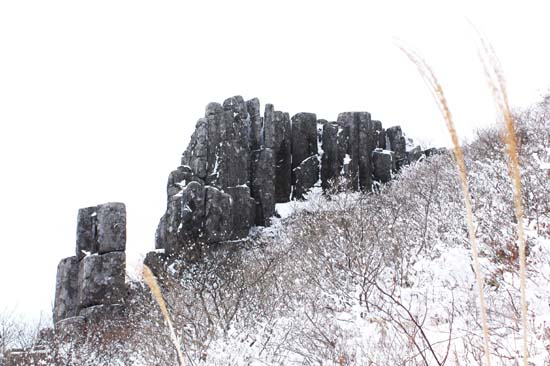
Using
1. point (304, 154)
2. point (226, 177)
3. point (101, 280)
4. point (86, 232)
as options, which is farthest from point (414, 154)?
point (101, 280)

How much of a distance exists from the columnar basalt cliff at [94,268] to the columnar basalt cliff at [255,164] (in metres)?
3.24

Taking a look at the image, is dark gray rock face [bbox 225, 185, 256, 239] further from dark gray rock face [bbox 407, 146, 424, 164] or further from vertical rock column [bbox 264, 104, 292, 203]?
dark gray rock face [bbox 407, 146, 424, 164]

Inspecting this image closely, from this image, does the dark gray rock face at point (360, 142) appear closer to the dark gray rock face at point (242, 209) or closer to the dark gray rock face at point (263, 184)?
the dark gray rock face at point (263, 184)

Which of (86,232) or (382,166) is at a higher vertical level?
(382,166)

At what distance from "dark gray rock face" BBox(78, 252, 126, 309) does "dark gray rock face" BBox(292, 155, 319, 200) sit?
1347 cm

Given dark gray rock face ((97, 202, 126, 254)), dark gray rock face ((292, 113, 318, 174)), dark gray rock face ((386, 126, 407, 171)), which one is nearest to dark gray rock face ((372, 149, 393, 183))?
dark gray rock face ((386, 126, 407, 171))

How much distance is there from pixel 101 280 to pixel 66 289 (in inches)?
97.9

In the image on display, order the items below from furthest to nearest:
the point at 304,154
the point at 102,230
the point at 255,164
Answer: the point at 304,154 < the point at 255,164 < the point at 102,230

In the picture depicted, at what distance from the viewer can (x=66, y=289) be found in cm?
2644

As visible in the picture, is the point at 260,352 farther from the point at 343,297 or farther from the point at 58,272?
the point at 58,272

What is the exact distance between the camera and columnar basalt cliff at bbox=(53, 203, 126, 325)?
24.8 m

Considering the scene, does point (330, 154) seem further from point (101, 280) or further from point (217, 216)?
point (101, 280)

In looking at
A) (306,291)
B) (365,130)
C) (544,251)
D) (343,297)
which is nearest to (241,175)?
(365,130)

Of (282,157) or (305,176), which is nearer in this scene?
(305,176)
